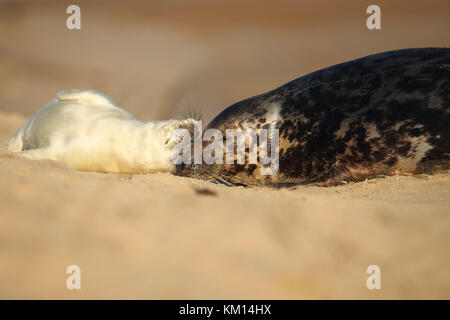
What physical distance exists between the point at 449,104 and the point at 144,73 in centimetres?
767

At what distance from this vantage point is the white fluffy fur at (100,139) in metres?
2.42

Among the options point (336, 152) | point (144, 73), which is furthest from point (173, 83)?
point (336, 152)

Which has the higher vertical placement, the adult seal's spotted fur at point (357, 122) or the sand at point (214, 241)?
the adult seal's spotted fur at point (357, 122)

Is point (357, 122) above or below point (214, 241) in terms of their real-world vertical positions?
above

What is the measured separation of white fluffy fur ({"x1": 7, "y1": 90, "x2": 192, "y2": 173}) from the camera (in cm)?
242

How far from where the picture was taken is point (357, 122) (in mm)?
2625

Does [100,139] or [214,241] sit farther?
[100,139]

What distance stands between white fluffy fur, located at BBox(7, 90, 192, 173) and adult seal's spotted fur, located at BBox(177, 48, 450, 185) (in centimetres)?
24

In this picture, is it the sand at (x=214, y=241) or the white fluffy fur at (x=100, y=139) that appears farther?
the white fluffy fur at (x=100, y=139)

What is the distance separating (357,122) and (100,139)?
6.69 ft

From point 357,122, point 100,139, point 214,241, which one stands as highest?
point 357,122

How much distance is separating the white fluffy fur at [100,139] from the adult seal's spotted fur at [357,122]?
0.79 feet

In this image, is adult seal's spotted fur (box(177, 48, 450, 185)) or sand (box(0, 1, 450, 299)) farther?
adult seal's spotted fur (box(177, 48, 450, 185))

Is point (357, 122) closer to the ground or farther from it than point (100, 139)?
farther from it
